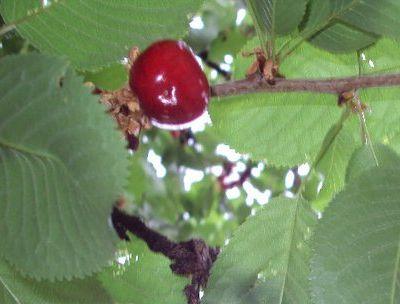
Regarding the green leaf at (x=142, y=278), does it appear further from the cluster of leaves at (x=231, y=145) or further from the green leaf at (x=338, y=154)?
the green leaf at (x=338, y=154)

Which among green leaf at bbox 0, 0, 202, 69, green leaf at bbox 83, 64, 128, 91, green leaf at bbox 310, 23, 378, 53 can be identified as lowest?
green leaf at bbox 83, 64, 128, 91

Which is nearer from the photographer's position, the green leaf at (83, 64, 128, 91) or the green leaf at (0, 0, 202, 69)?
the green leaf at (0, 0, 202, 69)

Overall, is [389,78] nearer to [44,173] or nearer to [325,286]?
[325,286]

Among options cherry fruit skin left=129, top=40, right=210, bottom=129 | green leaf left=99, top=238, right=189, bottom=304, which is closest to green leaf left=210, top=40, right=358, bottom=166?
green leaf left=99, top=238, right=189, bottom=304

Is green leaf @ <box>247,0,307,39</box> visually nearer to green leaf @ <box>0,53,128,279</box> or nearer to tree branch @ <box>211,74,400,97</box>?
tree branch @ <box>211,74,400,97</box>

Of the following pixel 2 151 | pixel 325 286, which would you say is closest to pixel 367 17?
pixel 325 286

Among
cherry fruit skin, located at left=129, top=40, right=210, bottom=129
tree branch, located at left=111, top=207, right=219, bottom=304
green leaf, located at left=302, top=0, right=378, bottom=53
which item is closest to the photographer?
cherry fruit skin, located at left=129, top=40, right=210, bottom=129

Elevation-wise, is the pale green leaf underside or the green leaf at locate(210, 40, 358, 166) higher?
the pale green leaf underside
